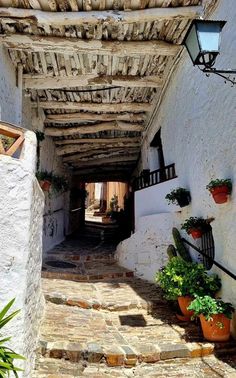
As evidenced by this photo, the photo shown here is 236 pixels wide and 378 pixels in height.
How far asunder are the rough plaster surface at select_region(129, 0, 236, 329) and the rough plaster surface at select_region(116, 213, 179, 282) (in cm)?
52

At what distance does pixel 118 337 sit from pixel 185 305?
1151 mm

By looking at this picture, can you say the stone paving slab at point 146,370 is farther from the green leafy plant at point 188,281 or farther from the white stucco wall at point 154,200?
the white stucco wall at point 154,200

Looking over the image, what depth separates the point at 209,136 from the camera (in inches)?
193

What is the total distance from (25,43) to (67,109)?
3.04m

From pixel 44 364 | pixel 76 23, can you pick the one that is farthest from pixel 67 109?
pixel 44 364

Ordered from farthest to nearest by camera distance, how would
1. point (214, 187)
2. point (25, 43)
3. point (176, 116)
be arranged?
point (176, 116) < point (25, 43) < point (214, 187)

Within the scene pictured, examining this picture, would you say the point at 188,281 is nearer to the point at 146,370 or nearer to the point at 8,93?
the point at 146,370

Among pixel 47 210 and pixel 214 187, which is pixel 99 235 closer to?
pixel 47 210

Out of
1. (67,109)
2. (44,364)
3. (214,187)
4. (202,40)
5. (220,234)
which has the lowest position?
(44,364)

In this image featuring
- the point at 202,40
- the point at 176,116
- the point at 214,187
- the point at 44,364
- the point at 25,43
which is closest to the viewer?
the point at 202,40

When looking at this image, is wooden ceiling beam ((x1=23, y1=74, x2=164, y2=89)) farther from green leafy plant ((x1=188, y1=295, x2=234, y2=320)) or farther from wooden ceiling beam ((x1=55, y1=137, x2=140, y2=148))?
green leafy plant ((x1=188, y1=295, x2=234, y2=320))

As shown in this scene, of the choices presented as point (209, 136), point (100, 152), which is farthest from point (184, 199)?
point (100, 152)

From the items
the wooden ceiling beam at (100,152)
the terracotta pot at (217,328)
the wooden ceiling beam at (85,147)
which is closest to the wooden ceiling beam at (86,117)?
the wooden ceiling beam at (85,147)

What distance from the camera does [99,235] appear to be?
48.9 ft
